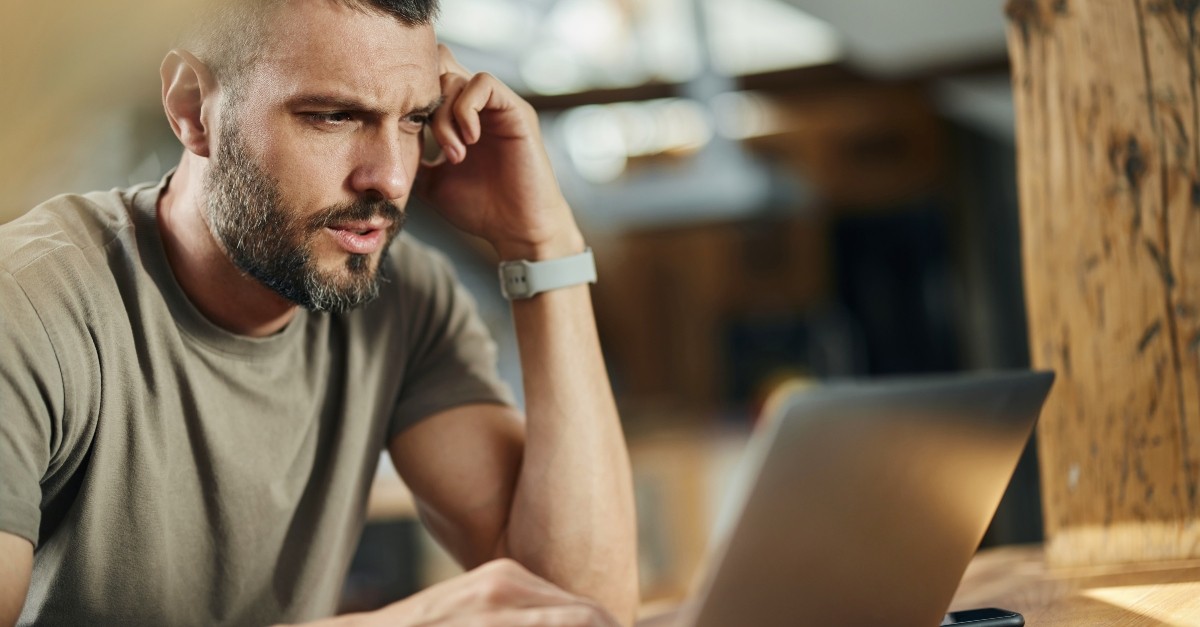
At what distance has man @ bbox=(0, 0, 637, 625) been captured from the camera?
3.74ft

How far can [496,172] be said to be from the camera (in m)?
1.47

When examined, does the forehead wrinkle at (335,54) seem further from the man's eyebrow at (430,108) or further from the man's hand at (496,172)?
the man's hand at (496,172)

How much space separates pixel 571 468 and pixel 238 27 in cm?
64

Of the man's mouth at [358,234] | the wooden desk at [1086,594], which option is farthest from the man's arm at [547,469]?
the man's mouth at [358,234]

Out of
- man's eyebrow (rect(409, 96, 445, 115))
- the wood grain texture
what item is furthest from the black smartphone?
man's eyebrow (rect(409, 96, 445, 115))

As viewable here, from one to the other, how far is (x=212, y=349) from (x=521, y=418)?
0.42 meters

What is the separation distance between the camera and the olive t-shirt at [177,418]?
3.55ft

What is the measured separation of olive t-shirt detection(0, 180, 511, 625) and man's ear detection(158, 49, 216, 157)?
0.10m

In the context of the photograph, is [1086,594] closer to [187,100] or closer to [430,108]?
[430,108]

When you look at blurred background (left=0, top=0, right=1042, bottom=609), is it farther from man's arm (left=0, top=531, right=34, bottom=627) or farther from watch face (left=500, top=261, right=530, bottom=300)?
man's arm (left=0, top=531, right=34, bottom=627)

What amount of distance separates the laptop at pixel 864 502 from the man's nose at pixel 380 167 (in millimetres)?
556

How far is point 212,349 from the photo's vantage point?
127cm

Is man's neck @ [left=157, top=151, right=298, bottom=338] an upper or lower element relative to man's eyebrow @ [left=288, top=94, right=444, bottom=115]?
lower


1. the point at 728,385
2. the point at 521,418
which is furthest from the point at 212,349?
Result: the point at 728,385
